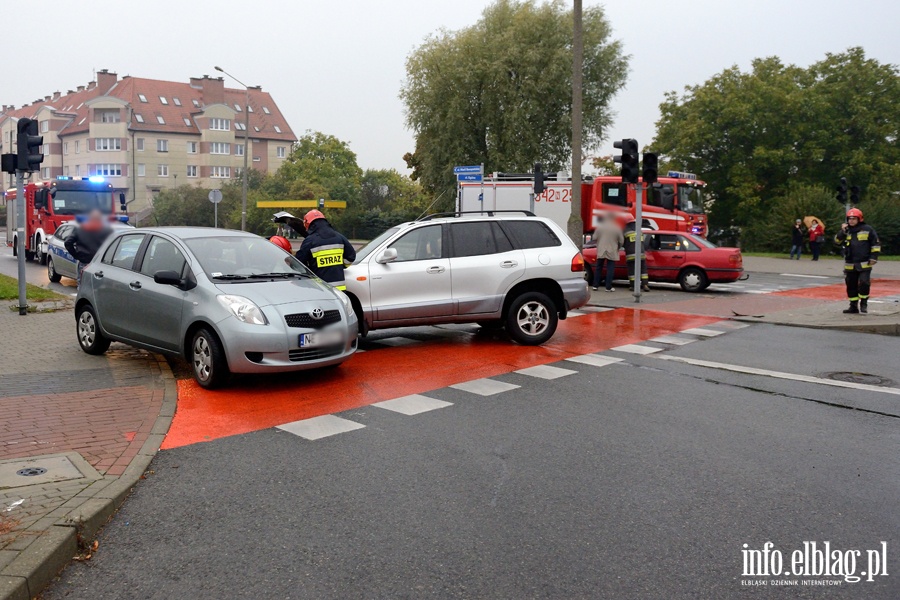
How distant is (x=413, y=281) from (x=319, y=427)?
394cm

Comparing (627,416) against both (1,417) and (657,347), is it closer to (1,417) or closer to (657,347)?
(657,347)

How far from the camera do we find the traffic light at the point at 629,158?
15914 mm

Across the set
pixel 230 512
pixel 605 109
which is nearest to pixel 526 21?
pixel 605 109

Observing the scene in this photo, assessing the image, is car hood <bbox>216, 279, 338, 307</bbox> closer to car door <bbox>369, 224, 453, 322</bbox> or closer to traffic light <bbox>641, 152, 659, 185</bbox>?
car door <bbox>369, 224, 453, 322</bbox>

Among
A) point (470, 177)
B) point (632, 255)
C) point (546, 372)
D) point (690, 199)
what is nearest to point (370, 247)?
point (546, 372)

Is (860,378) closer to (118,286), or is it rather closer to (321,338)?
(321,338)

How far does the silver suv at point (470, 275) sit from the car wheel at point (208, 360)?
2.56 meters

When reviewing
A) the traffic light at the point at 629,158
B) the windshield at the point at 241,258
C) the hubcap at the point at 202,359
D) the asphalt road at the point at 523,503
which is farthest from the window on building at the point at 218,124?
the asphalt road at the point at 523,503

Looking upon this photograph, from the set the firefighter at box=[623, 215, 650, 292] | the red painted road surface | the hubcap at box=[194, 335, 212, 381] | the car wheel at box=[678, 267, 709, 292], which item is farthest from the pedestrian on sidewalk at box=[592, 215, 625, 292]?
the hubcap at box=[194, 335, 212, 381]

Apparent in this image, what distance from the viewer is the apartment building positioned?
12.1 ft

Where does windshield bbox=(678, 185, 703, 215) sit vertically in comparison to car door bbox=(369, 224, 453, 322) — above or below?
above

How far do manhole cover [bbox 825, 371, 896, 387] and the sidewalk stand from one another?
23.1 feet

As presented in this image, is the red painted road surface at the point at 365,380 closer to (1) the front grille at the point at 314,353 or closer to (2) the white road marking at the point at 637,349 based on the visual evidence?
(2) the white road marking at the point at 637,349

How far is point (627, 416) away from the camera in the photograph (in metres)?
7.06
